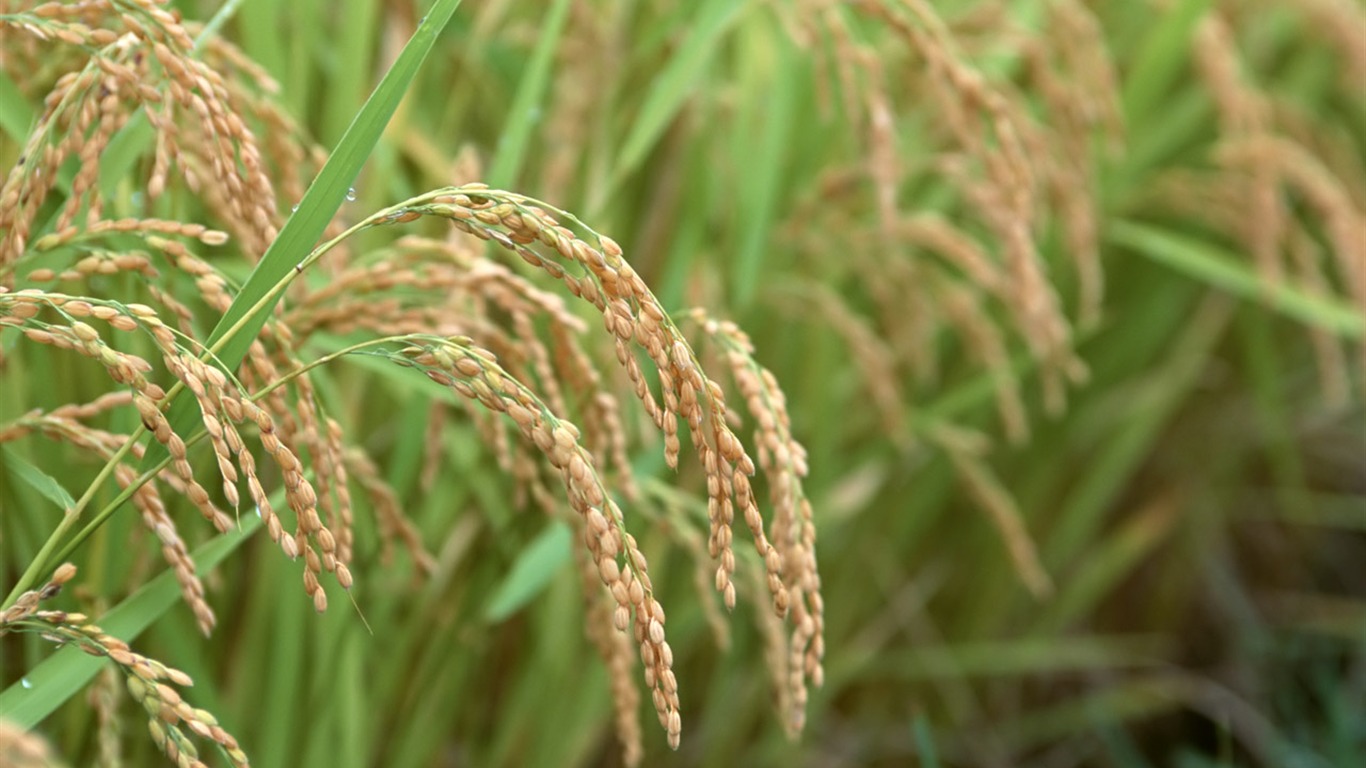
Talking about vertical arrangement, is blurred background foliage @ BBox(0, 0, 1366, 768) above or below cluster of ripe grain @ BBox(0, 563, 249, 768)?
below

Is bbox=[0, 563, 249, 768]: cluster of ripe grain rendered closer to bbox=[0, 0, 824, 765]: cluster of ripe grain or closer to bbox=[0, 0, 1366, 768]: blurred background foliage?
bbox=[0, 0, 824, 765]: cluster of ripe grain

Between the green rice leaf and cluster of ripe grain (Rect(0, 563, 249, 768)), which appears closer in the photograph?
cluster of ripe grain (Rect(0, 563, 249, 768))

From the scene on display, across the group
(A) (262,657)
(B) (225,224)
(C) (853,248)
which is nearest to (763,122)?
(C) (853,248)

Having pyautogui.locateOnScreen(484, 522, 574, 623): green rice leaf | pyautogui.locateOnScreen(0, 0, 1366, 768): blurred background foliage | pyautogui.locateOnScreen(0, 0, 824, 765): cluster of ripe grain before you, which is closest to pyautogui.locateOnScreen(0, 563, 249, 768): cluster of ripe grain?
pyautogui.locateOnScreen(0, 0, 824, 765): cluster of ripe grain

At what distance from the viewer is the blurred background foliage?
133 cm

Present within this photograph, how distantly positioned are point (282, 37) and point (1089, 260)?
936 mm

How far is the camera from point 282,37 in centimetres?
141

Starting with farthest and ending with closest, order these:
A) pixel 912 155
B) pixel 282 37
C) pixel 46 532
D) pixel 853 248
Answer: pixel 912 155 → pixel 853 248 → pixel 282 37 → pixel 46 532

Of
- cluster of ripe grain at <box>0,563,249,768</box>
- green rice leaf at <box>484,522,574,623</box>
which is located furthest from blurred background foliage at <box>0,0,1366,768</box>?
cluster of ripe grain at <box>0,563,249,768</box>

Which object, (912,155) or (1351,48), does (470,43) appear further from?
(1351,48)

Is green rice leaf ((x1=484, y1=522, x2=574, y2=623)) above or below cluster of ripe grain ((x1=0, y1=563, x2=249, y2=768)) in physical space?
below

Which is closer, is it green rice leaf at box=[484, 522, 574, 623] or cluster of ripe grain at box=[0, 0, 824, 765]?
cluster of ripe grain at box=[0, 0, 824, 765]

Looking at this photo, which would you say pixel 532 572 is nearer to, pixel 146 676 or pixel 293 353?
pixel 293 353

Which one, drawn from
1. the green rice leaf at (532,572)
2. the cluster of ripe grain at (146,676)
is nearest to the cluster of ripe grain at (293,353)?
the cluster of ripe grain at (146,676)
